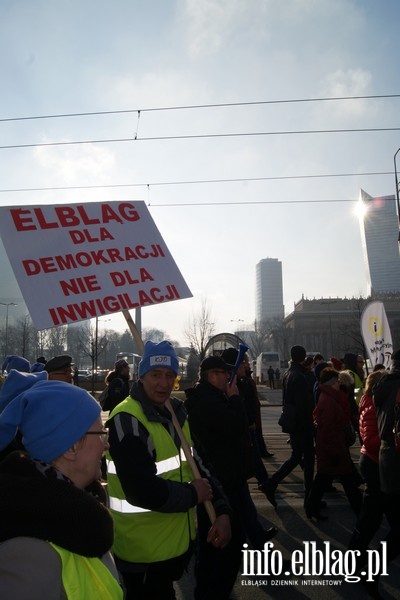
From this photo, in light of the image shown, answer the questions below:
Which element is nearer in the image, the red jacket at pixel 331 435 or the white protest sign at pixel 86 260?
the white protest sign at pixel 86 260

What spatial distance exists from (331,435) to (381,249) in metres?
128

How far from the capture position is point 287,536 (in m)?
5.50

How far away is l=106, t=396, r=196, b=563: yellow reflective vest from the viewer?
275cm

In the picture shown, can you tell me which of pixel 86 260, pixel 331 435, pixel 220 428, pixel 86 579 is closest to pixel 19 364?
pixel 86 260

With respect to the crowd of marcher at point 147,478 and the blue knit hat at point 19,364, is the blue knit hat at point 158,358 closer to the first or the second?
the crowd of marcher at point 147,478

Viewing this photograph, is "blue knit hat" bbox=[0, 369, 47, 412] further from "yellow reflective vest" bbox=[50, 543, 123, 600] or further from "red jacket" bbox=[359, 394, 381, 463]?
"red jacket" bbox=[359, 394, 381, 463]

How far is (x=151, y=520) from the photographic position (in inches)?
110

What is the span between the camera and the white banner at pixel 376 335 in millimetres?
12930

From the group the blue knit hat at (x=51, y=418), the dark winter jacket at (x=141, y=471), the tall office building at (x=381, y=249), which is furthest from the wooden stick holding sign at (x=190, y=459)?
the tall office building at (x=381, y=249)

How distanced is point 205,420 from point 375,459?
1.70 m

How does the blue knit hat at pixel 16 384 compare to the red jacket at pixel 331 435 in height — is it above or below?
above

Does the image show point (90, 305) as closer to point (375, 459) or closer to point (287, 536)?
point (375, 459)

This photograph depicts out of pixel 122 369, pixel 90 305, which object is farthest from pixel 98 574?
pixel 122 369

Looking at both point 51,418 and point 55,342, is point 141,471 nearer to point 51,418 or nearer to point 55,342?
point 51,418
